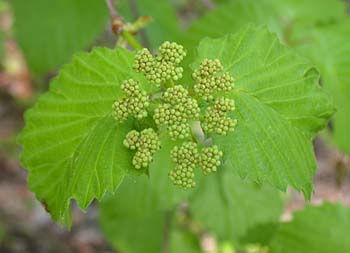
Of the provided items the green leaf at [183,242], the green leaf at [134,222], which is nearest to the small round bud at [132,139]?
the green leaf at [134,222]

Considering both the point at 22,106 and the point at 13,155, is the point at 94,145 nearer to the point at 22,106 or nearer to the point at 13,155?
the point at 13,155

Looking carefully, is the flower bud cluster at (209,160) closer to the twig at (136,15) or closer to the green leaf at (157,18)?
the twig at (136,15)

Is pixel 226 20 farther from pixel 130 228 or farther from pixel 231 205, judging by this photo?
pixel 130 228

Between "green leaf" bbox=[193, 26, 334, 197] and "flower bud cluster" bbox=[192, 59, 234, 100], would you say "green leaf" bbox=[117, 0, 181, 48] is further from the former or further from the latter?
"flower bud cluster" bbox=[192, 59, 234, 100]

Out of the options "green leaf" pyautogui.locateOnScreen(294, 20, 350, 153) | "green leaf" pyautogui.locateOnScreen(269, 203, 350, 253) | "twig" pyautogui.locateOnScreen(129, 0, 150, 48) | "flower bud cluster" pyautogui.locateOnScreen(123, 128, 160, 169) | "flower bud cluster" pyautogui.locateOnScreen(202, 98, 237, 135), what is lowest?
"green leaf" pyautogui.locateOnScreen(269, 203, 350, 253)

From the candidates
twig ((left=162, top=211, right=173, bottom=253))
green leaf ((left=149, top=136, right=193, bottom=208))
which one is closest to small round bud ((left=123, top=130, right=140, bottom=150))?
green leaf ((left=149, top=136, right=193, bottom=208))

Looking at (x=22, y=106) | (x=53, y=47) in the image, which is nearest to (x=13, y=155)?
(x=22, y=106)

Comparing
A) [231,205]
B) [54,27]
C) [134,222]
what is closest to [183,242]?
[134,222]
